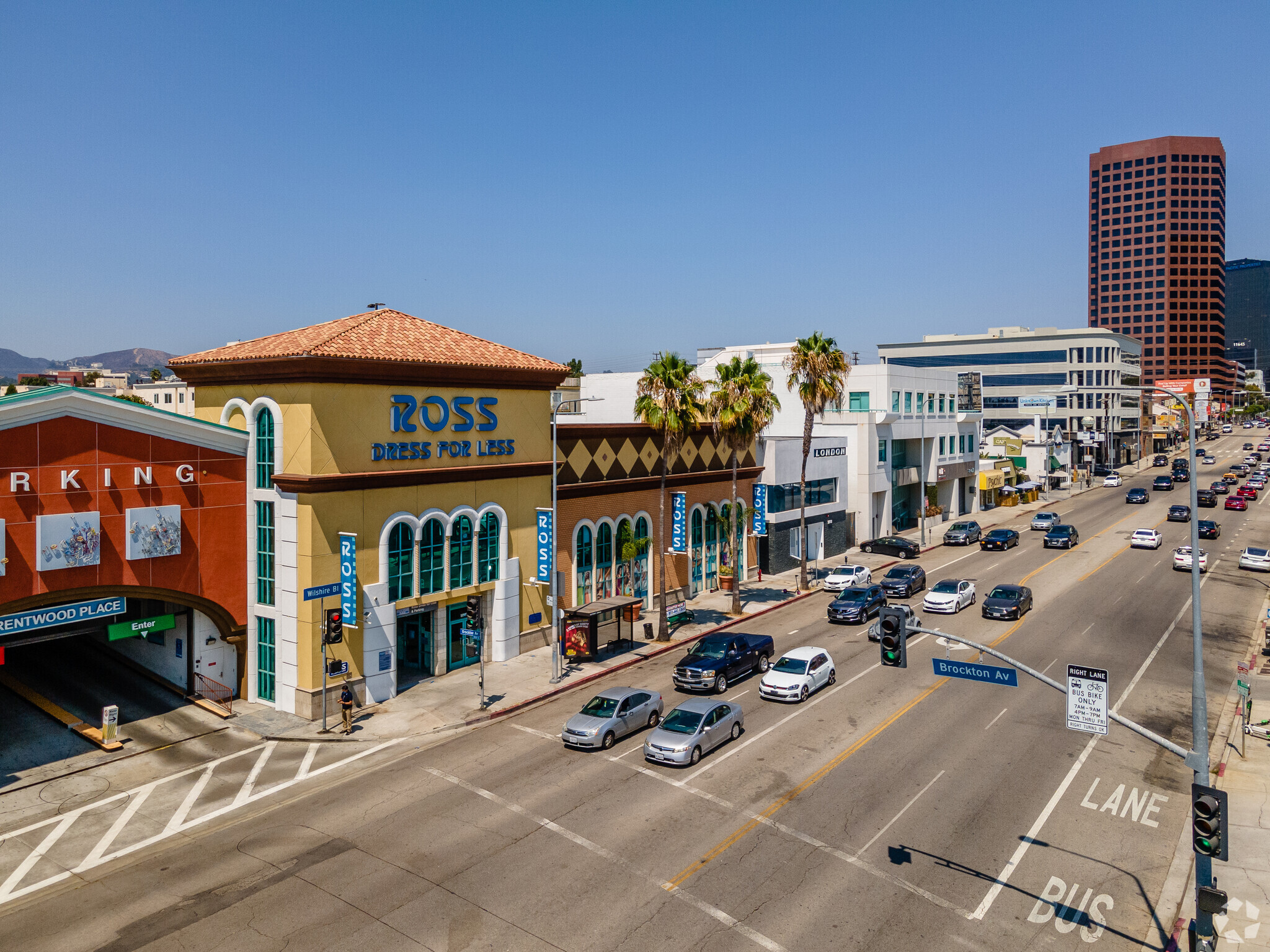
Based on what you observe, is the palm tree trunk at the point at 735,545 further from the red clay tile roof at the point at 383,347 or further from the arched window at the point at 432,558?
the arched window at the point at 432,558

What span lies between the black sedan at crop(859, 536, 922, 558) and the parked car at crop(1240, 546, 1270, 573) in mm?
19568

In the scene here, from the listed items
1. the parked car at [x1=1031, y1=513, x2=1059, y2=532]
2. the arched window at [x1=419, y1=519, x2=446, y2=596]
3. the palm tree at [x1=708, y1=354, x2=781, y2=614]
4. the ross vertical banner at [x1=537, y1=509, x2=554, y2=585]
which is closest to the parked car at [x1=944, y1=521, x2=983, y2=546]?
the parked car at [x1=1031, y1=513, x2=1059, y2=532]

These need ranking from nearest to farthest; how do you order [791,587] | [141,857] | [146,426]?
[141,857]
[146,426]
[791,587]

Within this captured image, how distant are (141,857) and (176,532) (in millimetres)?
11438

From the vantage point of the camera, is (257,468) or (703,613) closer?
(257,468)

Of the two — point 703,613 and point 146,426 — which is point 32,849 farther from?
point 703,613

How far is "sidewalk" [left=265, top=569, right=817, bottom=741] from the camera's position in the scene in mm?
28172

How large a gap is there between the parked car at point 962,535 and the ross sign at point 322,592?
2006 inches

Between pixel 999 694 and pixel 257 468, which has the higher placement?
pixel 257 468

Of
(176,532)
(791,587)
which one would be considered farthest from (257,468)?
(791,587)

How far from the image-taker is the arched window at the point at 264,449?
2995 centimetres

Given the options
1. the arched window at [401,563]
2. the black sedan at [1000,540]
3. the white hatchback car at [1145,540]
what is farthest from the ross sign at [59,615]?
the white hatchback car at [1145,540]

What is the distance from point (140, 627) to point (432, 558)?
9.85 metres

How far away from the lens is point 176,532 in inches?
A: 1105
